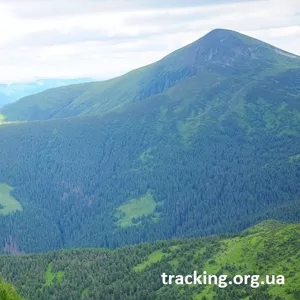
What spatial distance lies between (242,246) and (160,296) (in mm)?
41529

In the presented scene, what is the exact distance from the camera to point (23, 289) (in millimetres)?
197500

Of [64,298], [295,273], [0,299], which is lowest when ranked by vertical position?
[64,298]

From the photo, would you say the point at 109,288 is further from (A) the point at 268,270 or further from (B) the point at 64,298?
(A) the point at 268,270

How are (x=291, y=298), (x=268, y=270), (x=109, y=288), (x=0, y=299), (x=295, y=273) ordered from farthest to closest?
(x=109, y=288) < (x=268, y=270) < (x=295, y=273) < (x=291, y=298) < (x=0, y=299)

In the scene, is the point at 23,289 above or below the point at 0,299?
below

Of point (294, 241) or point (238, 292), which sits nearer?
point (238, 292)

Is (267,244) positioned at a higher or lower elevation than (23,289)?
higher

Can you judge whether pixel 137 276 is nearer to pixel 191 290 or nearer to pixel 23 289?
pixel 191 290

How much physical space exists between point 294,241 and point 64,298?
9359 cm

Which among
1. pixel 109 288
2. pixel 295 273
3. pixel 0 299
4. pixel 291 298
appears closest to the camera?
pixel 0 299

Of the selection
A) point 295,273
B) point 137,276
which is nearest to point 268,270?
point 295,273

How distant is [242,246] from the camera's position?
650ft

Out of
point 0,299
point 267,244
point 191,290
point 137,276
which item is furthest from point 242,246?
point 0,299

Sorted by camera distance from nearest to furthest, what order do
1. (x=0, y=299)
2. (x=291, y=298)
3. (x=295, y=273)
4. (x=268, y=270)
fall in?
(x=0, y=299) → (x=291, y=298) → (x=295, y=273) → (x=268, y=270)
